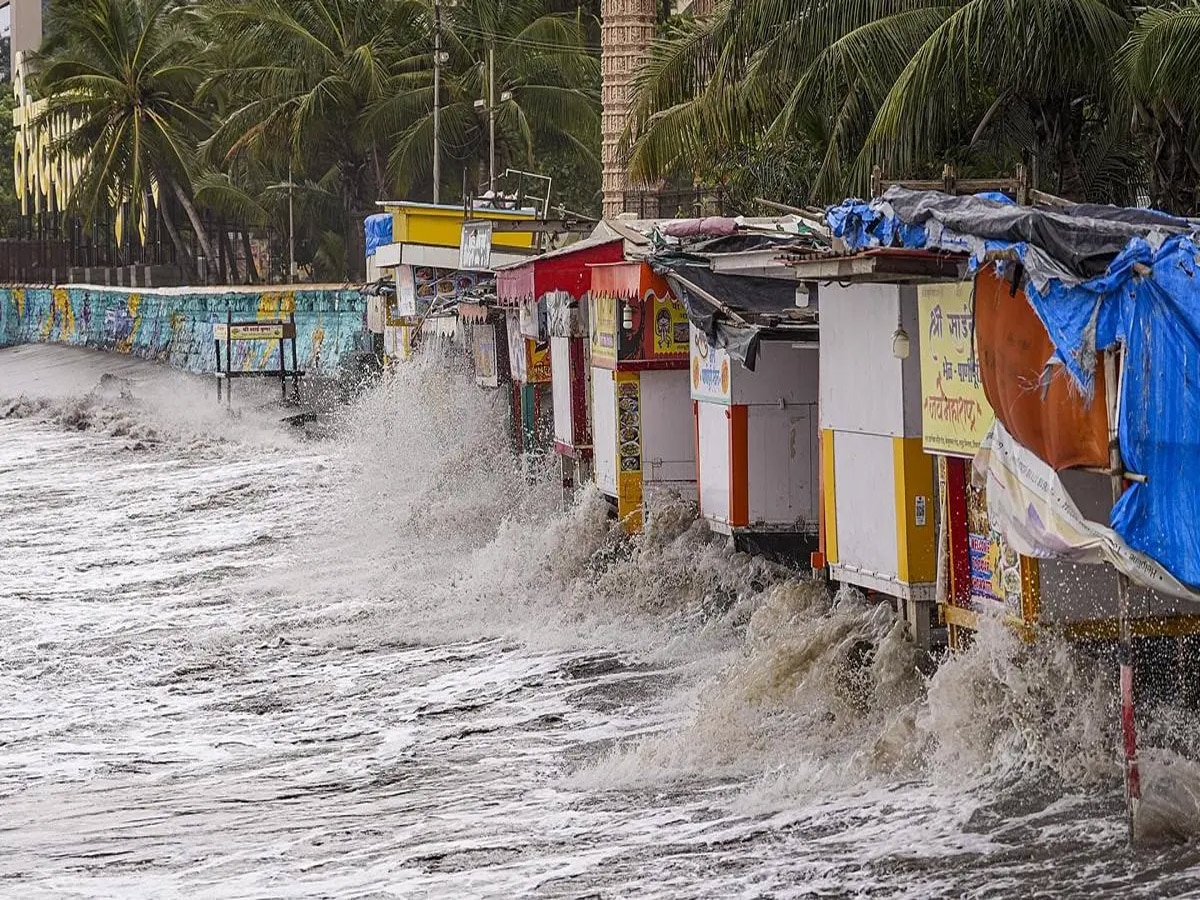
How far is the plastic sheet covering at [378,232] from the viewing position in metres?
31.6

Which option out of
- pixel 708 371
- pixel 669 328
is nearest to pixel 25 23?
pixel 669 328

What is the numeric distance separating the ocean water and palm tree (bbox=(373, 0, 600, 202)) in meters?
26.2

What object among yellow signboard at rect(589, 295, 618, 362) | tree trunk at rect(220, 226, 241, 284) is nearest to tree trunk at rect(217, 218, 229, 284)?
tree trunk at rect(220, 226, 241, 284)

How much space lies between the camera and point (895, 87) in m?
17.9

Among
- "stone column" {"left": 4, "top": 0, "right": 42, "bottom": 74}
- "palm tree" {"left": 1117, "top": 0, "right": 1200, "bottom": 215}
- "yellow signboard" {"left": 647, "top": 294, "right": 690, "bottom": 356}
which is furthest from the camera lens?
"stone column" {"left": 4, "top": 0, "right": 42, "bottom": 74}

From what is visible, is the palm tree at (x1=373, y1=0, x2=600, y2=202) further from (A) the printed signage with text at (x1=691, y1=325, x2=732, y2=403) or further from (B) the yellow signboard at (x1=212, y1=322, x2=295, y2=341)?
(A) the printed signage with text at (x1=691, y1=325, x2=732, y2=403)

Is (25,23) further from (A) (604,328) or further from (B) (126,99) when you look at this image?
(A) (604,328)

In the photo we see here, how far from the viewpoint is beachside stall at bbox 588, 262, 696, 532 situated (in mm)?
15859

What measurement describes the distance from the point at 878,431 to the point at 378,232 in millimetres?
22433

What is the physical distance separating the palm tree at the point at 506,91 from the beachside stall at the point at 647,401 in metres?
29.4

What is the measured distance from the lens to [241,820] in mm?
10586

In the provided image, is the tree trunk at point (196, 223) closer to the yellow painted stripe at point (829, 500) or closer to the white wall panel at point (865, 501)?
the yellow painted stripe at point (829, 500)

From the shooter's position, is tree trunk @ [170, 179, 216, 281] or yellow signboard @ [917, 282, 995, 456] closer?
yellow signboard @ [917, 282, 995, 456]

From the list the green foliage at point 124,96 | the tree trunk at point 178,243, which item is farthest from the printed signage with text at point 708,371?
the tree trunk at point 178,243
